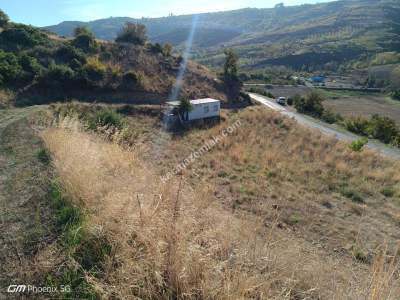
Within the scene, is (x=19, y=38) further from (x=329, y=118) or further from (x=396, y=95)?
(x=396, y=95)

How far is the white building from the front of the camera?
23.4m

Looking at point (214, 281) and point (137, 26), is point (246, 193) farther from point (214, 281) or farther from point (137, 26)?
point (137, 26)

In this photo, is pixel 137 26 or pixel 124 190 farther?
pixel 137 26

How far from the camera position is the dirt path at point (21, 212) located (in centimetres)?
295

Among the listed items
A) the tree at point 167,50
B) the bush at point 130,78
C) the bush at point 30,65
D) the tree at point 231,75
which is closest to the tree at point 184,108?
the bush at point 130,78

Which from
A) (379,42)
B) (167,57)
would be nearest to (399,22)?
(379,42)

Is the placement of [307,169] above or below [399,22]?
below

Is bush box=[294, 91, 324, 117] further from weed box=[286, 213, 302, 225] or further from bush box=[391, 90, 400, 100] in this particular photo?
bush box=[391, 90, 400, 100]

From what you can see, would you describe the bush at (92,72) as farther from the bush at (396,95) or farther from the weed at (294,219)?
the bush at (396,95)

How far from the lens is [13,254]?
3064 millimetres

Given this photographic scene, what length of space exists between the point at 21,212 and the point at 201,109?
21.1m

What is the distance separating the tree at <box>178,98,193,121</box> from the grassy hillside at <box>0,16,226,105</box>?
359cm

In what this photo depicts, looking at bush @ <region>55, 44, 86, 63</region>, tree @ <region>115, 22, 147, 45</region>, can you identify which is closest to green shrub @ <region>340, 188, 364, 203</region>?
bush @ <region>55, 44, 86, 63</region>

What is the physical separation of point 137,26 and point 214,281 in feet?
118
